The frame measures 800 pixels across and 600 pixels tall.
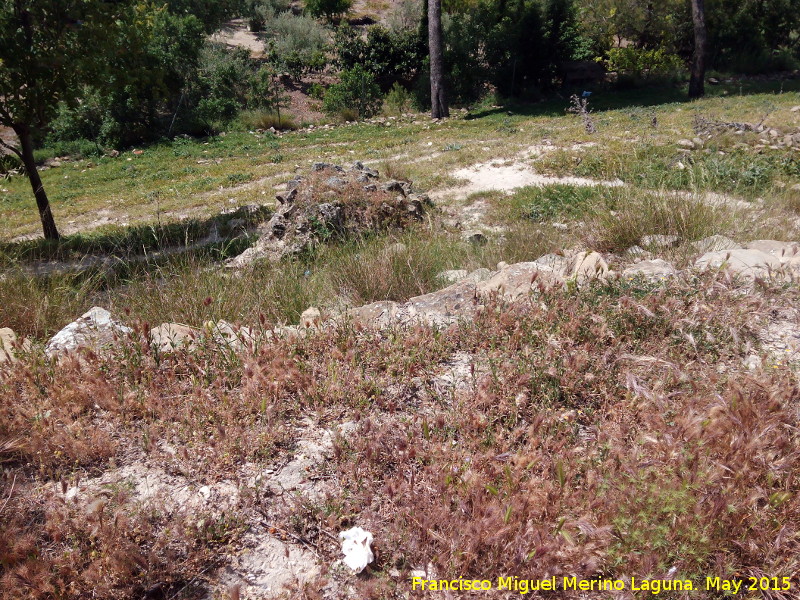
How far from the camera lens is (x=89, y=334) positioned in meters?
3.26

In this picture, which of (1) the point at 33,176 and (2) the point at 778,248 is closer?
(2) the point at 778,248

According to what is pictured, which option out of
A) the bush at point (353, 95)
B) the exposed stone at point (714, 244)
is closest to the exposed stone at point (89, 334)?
the exposed stone at point (714, 244)

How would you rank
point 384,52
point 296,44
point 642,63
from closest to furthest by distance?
point 642,63
point 384,52
point 296,44

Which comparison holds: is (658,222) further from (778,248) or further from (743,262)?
(743,262)

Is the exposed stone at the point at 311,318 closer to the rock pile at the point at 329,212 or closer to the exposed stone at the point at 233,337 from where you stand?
the exposed stone at the point at 233,337

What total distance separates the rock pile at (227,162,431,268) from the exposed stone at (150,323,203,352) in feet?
9.86

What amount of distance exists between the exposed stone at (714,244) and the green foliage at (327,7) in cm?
2778

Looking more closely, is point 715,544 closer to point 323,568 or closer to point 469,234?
point 323,568

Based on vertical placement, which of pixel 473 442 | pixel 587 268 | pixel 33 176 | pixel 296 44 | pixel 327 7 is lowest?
pixel 473 442

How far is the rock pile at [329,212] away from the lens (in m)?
6.85

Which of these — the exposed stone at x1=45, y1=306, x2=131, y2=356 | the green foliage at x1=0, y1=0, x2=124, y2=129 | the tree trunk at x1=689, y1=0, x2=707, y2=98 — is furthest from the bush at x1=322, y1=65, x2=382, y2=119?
the exposed stone at x1=45, y1=306, x2=131, y2=356

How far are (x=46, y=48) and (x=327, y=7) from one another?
23547 millimetres

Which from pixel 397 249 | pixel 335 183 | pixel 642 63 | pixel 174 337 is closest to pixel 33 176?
pixel 335 183

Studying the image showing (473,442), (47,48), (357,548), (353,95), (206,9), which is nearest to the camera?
(357,548)
